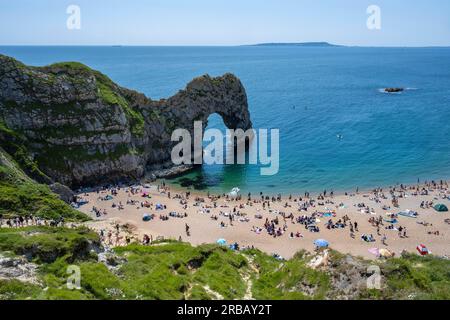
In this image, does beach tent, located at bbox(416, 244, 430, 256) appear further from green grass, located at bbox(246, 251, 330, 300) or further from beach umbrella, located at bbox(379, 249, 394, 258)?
green grass, located at bbox(246, 251, 330, 300)

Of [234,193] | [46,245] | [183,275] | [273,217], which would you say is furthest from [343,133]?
[46,245]

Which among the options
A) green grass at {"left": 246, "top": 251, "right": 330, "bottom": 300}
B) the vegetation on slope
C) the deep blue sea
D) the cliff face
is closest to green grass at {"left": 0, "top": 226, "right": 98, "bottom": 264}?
green grass at {"left": 246, "top": 251, "right": 330, "bottom": 300}

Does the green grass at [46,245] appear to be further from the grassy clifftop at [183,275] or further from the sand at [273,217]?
the sand at [273,217]

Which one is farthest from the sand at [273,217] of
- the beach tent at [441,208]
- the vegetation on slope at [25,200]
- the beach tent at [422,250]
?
the vegetation on slope at [25,200]

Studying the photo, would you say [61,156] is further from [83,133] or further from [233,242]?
[233,242]

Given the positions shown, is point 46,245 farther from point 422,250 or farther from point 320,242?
point 422,250
